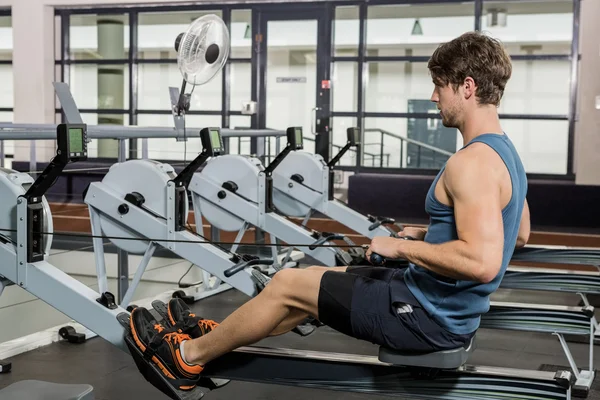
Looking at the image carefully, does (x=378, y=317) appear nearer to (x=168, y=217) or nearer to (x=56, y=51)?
(x=168, y=217)

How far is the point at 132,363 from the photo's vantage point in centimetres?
Answer: 367

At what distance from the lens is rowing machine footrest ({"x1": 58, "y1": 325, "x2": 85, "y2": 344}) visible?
158 inches

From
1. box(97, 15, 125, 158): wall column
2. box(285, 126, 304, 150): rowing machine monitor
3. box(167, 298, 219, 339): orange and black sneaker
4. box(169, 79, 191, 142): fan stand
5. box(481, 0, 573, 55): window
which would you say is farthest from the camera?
box(97, 15, 125, 158): wall column

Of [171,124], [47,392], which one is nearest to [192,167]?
[47,392]

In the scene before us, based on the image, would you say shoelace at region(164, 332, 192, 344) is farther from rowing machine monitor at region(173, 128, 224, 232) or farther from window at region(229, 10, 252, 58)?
window at region(229, 10, 252, 58)

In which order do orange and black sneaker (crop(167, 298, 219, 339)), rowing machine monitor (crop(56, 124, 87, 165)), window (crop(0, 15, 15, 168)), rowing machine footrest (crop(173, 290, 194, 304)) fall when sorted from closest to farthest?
orange and black sneaker (crop(167, 298, 219, 339)) < rowing machine monitor (crop(56, 124, 87, 165)) < rowing machine footrest (crop(173, 290, 194, 304)) < window (crop(0, 15, 15, 168))

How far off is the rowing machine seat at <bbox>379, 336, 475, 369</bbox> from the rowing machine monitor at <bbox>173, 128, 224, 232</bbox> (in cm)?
195

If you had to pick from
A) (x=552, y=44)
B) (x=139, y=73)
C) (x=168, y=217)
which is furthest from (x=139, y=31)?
(x=168, y=217)

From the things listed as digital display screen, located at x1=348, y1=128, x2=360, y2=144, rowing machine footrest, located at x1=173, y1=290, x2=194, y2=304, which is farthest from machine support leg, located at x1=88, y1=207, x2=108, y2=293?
digital display screen, located at x1=348, y1=128, x2=360, y2=144

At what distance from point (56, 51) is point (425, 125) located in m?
5.25

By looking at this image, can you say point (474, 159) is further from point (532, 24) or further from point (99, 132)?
point (532, 24)

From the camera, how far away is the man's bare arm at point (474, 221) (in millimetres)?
1959

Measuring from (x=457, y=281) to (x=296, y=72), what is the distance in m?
8.02

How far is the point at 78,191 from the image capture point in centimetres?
923
